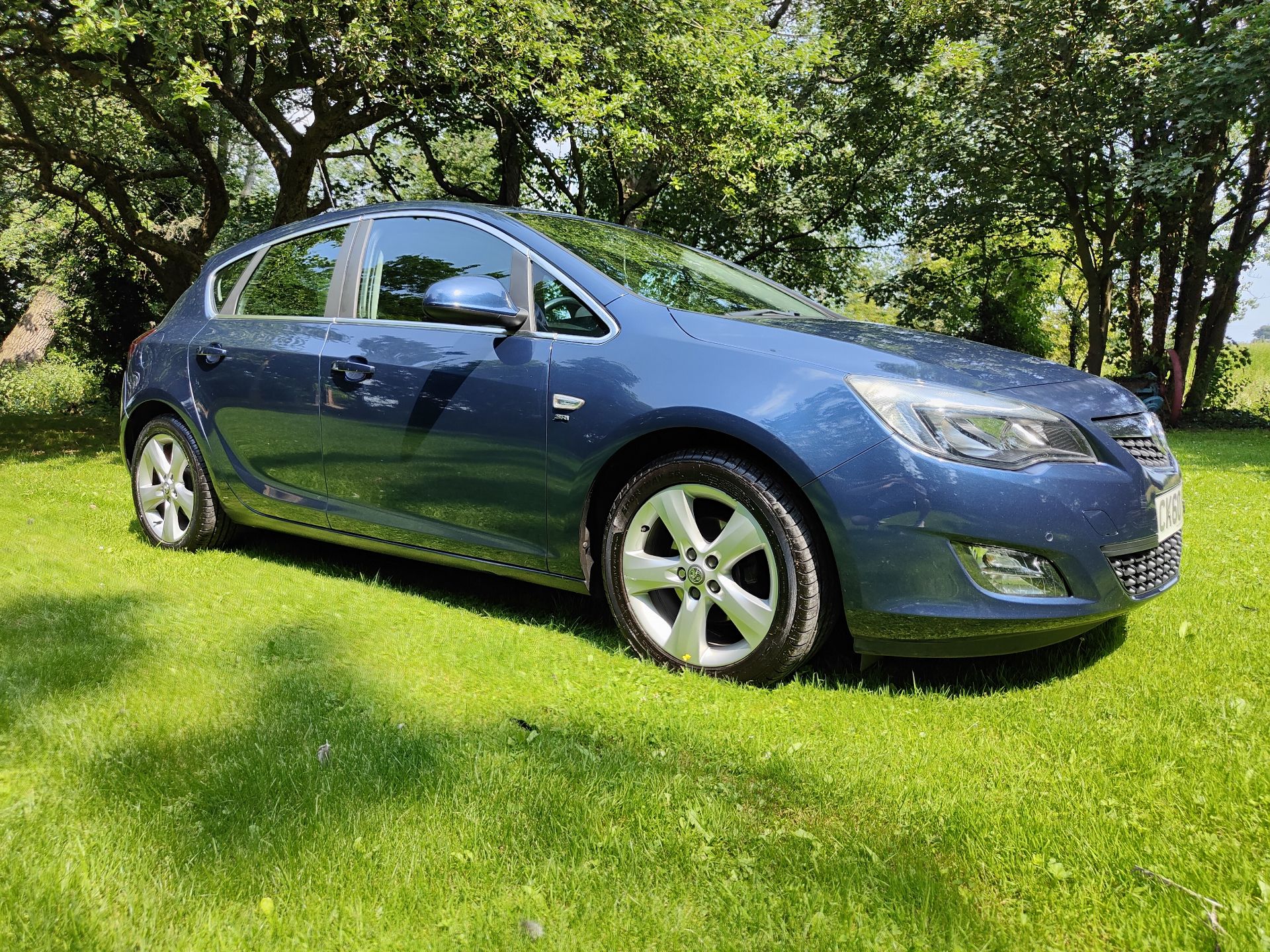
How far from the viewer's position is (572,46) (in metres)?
8.38

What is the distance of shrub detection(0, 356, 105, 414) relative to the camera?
16.2 m

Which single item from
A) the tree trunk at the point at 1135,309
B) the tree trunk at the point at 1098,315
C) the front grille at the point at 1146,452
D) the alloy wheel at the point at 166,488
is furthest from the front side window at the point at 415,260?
the tree trunk at the point at 1135,309

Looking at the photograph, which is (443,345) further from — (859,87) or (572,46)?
Answer: (859,87)

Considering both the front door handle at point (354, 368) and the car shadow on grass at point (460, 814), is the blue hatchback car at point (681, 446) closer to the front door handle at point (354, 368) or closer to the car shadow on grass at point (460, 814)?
the front door handle at point (354, 368)

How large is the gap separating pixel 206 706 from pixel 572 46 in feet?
24.7

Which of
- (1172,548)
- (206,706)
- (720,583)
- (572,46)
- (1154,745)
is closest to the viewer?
(1154,745)

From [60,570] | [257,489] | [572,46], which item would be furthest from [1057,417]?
[572,46]

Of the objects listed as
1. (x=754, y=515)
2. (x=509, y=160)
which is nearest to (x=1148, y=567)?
(x=754, y=515)

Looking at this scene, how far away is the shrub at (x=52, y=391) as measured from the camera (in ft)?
53.1

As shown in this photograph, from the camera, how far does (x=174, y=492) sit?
4504 mm

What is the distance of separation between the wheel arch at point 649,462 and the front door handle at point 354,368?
1111mm

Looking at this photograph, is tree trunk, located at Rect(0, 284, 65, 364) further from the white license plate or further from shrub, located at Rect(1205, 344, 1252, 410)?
shrub, located at Rect(1205, 344, 1252, 410)

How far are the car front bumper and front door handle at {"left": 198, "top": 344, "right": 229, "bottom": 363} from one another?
Answer: 2906mm

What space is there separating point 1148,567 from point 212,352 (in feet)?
12.9
